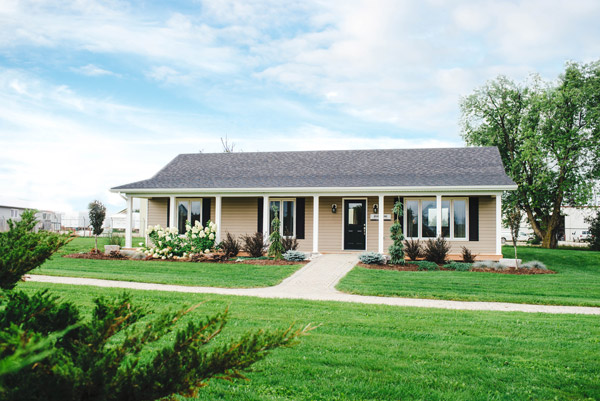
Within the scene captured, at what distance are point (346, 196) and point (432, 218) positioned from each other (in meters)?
3.53

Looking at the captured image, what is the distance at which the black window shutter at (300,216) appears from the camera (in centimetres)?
1912

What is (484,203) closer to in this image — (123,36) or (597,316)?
(597,316)

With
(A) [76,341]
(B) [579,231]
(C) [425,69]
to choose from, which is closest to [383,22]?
(C) [425,69]

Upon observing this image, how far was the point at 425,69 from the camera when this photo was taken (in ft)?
68.0

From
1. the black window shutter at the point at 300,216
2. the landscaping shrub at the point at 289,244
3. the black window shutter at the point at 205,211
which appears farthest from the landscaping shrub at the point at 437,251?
the black window shutter at the point at 205,211

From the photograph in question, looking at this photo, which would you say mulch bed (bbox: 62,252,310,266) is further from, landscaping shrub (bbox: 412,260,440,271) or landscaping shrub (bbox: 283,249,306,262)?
landscaping shrub (bbox: 412,260,440,271)

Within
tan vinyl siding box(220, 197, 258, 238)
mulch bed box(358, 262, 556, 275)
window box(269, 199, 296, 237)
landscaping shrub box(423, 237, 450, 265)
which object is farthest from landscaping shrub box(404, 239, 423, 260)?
tan vinyl siding box(220, 197, 258, 238)

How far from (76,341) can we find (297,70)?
21135 millimetres

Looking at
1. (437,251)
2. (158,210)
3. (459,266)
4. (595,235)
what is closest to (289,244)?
(437,251)

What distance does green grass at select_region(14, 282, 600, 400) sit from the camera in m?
4.36

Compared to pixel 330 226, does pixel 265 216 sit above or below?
above

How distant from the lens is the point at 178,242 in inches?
695

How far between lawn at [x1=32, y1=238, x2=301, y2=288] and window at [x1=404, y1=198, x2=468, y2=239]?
234 inches

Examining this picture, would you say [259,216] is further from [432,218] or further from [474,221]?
[474,221]
